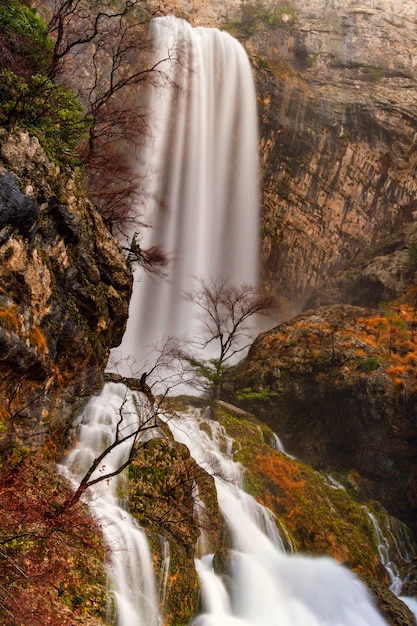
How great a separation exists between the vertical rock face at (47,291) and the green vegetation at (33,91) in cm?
57

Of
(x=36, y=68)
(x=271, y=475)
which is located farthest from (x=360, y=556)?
(x=36, y=68)

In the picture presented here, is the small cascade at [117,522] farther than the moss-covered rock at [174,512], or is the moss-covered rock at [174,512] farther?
the moss-covered rock at [174,512]

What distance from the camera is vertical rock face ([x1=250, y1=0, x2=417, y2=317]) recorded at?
3297cm

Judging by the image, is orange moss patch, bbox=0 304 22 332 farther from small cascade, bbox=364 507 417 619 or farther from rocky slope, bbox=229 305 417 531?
small cascade, bbox=364 507 417 619

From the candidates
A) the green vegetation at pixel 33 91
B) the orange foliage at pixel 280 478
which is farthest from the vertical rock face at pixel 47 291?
the orange foliage at pixel 280 478

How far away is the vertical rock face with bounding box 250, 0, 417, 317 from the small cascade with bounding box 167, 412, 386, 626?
897 inches

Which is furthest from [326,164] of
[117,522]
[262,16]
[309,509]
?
[117,522]

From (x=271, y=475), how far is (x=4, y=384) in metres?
9.72

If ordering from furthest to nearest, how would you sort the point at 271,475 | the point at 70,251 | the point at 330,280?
the point at 330,280 → the point at 271,475 → the point at 70,251

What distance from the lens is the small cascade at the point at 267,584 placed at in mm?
8977

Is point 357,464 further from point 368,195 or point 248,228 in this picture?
point 368,195

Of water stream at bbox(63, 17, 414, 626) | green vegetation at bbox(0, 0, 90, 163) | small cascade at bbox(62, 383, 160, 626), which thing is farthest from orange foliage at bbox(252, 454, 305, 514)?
green vegetation at bbox(0, 0, 90, 163)

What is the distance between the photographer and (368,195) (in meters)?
33.6

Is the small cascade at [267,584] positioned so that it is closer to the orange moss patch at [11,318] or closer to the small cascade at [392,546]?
the small cascade at [392,546]
